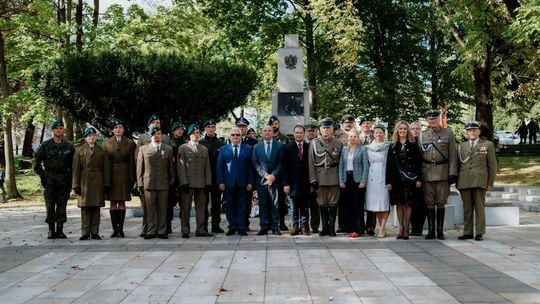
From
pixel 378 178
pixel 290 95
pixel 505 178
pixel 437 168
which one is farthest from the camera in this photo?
pixel 505 178

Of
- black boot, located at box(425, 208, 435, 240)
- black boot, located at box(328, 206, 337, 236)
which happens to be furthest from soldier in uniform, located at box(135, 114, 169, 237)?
black boot, located at box(425, 208, 435, 240)

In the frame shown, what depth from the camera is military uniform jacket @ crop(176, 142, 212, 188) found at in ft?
Answer: 32.2

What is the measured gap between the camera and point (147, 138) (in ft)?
34.9

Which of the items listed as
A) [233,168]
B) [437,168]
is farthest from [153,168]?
[437,168]

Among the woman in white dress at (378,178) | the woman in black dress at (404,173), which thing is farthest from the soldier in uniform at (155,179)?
the woman in black dress at (404,173)

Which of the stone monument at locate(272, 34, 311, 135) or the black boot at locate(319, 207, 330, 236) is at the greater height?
the stone monument at locate(272, 34, 311, 135)

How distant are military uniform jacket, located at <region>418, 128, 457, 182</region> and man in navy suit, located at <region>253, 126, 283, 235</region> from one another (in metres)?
2.55

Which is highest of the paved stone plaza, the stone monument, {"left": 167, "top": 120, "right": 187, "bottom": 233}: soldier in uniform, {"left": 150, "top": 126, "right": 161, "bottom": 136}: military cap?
the stone monument

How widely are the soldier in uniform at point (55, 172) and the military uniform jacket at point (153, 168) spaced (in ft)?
4.29

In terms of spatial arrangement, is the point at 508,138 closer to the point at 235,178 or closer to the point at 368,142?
the point at 368,142

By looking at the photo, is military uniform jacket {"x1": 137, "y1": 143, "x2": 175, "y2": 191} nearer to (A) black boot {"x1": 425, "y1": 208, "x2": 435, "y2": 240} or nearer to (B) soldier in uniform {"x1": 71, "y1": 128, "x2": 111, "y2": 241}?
(B) soldier in uniform {"x1": 71, "y1": 128, "x2": 111, "y2": 241}

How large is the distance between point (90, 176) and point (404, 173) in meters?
5.39

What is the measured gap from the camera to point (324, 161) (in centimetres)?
965

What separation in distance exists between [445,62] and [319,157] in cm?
1949
